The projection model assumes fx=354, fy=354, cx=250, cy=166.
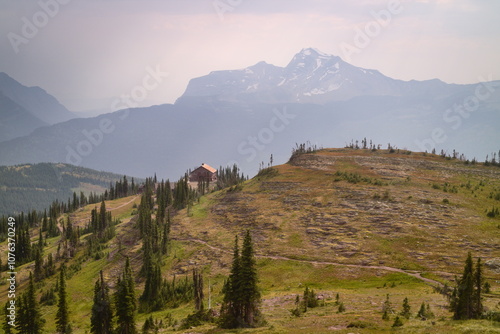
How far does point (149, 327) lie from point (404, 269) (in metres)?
54.9

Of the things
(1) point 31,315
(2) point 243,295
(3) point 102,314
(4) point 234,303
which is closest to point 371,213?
(4) point 234,303

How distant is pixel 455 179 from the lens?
5394 inches

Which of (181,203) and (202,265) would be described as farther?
(181,203)

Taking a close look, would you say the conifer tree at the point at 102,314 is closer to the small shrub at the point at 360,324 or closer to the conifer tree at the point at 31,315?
the conifer tree at the point at 31,315

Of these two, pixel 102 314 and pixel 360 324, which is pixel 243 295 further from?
pixel 102 314

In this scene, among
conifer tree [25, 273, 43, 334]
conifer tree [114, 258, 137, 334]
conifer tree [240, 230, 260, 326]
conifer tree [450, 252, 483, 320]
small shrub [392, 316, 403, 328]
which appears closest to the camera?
small shrub [392, 316, 403, 328]

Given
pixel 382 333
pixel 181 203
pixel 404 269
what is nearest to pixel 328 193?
pixel 404 269

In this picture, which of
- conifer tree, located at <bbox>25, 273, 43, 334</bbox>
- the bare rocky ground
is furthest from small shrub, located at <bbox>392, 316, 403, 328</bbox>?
conifer tree, located at <bbox>25, 273, 43, 334</bbox>

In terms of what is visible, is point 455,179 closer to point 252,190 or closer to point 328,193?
point 328,193

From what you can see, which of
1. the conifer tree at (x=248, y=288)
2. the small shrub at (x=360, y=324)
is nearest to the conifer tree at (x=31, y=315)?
the conifer tree at (x=248, y=288)

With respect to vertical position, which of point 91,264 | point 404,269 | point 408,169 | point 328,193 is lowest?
point 91,264

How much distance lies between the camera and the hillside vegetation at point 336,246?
2109 inches

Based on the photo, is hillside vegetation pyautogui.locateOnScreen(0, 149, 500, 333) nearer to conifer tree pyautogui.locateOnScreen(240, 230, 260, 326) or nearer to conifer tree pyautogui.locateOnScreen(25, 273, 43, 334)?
conifer tree pyautogui.locateOnScreen(240, 230, 260, 326)

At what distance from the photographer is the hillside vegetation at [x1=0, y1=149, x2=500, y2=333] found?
176ft
